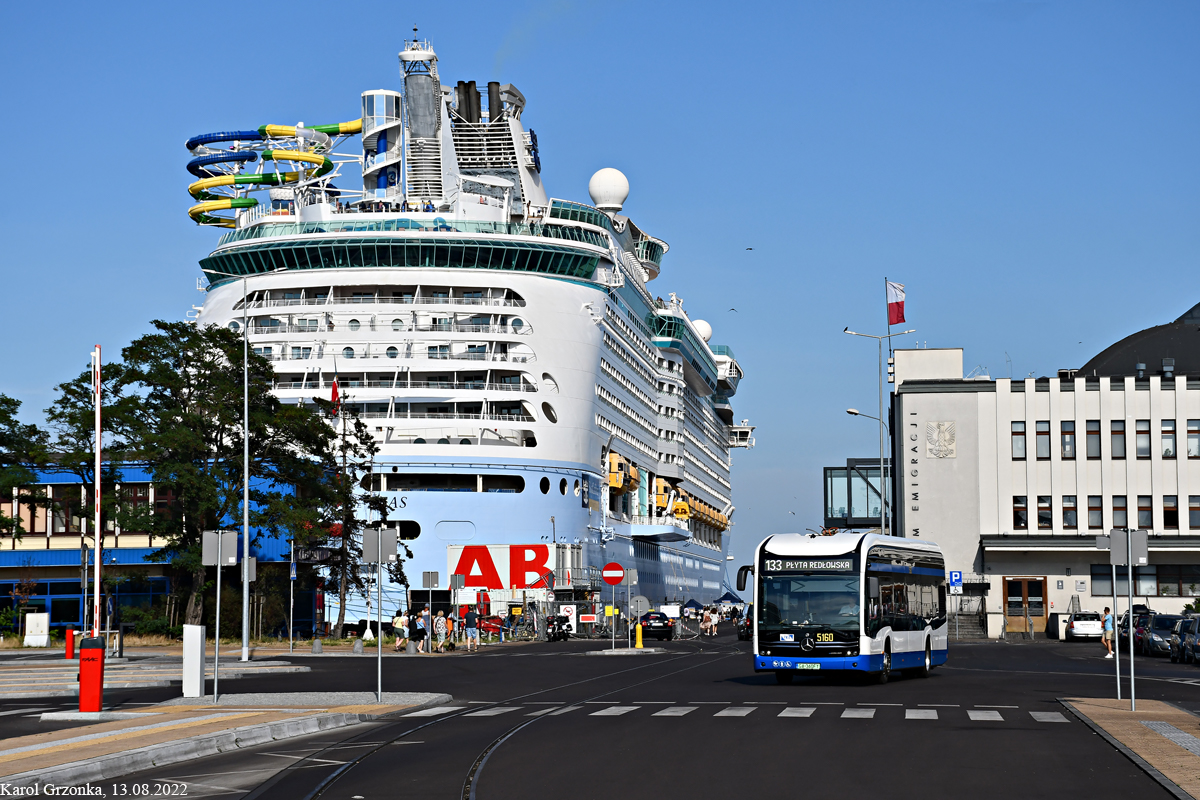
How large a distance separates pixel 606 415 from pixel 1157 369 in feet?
92.3

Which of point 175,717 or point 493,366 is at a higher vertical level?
point 493,366

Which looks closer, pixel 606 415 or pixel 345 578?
pixel 345 578

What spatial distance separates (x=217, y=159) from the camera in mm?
75250

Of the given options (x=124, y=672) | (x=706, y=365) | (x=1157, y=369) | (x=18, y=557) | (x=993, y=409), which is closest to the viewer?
(x=124, y=672)

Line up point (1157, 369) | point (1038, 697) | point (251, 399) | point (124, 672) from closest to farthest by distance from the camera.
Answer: point (1038, 697)
point (124, 672)
point (251, 399)
point (1157, 369)

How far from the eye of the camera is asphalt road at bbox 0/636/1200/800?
41.4 ft

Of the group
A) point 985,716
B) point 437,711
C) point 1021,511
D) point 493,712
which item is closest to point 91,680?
point 437,711

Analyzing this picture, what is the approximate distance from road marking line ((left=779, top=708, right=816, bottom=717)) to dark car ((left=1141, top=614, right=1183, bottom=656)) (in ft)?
90.7

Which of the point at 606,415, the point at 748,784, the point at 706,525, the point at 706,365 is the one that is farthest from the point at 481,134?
the point at 748,784

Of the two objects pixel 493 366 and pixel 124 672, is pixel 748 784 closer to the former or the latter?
pixel 124 672

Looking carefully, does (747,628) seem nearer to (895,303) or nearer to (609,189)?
(895,303)

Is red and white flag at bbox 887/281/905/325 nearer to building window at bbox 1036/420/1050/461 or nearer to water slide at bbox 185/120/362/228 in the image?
building window at bbox 1036/420/1050/461

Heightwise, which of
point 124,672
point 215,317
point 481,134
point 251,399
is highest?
point 481,134

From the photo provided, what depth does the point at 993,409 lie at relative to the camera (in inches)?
2552
